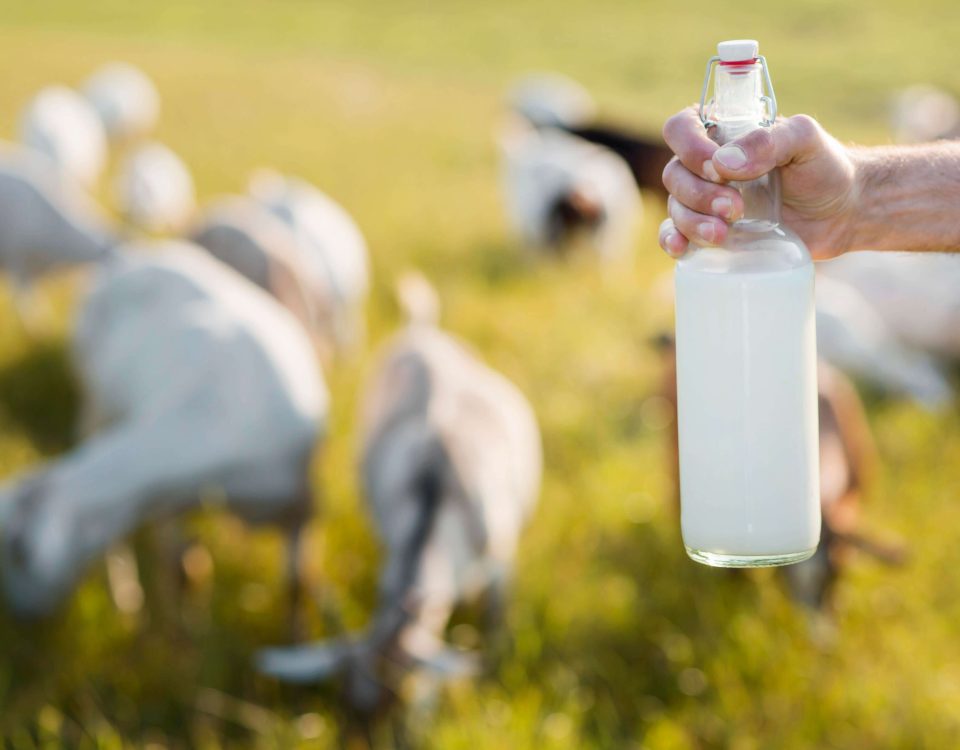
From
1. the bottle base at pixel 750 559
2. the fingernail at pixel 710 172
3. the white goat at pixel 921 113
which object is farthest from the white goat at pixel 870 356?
the white goat at pixel 921 113

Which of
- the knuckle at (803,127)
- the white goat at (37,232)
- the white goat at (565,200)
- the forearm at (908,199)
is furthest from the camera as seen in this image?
the white goat at (565,200)

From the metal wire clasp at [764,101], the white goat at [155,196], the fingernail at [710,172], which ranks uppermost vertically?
the metal wire clasp at [764,101]

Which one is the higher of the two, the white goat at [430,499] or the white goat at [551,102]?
the white goat at [430,499]

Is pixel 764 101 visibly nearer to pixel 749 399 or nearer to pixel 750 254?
pixel 750 254

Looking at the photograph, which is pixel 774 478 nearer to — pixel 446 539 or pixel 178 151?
pixel 446 539

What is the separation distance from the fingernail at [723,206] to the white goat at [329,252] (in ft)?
16.5

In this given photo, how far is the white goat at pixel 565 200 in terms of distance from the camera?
9.03m

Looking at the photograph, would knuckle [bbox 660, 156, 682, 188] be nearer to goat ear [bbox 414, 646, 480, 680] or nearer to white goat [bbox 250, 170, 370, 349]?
goat ear [bbox 414, 646, 480, 680]

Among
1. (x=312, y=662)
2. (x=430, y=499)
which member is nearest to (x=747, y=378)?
(x=312, y=662)

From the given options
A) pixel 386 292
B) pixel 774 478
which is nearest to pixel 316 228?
pixel 386 292

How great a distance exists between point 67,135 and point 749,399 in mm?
11118

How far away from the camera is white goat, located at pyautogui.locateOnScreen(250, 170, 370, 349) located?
22.1ft

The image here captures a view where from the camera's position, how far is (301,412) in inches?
163

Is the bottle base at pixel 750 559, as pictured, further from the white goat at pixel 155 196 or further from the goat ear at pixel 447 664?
the white goat at pixel 155 196
